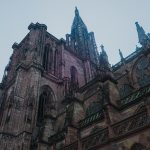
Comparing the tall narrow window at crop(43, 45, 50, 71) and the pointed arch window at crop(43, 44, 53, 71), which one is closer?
the tall narrow window at crop(43, 45, 50, 71)

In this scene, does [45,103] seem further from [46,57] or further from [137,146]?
[137,146]

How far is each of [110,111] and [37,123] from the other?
32.0ft

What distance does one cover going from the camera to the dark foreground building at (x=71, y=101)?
10.9 m

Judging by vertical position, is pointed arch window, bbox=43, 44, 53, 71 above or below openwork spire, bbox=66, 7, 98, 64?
below

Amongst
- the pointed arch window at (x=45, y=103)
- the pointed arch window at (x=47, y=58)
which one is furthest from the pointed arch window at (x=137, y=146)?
the pointed arch window at (x=47, y=58)

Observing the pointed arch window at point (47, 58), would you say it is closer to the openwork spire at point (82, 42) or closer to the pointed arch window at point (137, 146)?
the openwork spire at point (82, 42)

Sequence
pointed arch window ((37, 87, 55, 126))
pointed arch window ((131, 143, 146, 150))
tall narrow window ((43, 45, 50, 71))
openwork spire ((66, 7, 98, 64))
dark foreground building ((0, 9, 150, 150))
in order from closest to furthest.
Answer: pointed arch window ((131, 143, 146, 150)) → dark foreground building ((0, 9, 150, 150)) → pointed arch window ((37, 87, 55, 126)) → tall narrow window ((43, 45, 50, 71)) → openwork spire ((66, 7, 98, 64))

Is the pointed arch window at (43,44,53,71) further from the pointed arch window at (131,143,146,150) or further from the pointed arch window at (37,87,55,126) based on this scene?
the pointed arch window at (131,143,146,150)

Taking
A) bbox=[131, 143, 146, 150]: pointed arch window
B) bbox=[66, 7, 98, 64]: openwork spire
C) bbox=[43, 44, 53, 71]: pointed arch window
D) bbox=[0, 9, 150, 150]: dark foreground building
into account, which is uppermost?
bbox=[66, 7, 98, 64]: openwork spire

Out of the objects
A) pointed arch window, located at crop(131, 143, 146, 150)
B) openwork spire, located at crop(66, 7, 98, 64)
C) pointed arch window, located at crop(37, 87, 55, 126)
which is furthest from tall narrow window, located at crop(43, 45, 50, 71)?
pointed arch window, located at crop(131, 143, 146, 150)

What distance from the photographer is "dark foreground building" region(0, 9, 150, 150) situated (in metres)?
10.9

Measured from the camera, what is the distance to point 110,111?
12.7 m

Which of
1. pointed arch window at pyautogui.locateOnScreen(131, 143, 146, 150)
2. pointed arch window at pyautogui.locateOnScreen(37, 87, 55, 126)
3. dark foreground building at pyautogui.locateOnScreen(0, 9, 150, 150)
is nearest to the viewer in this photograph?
pointed arch window at pyautogui.locateOnScreen(131, 143, 146, 150)

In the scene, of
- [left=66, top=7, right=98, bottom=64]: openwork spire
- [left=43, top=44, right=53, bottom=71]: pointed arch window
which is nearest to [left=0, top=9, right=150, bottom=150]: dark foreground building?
[left=43, top=44, right=53, bottom=71]: pointed arch window
